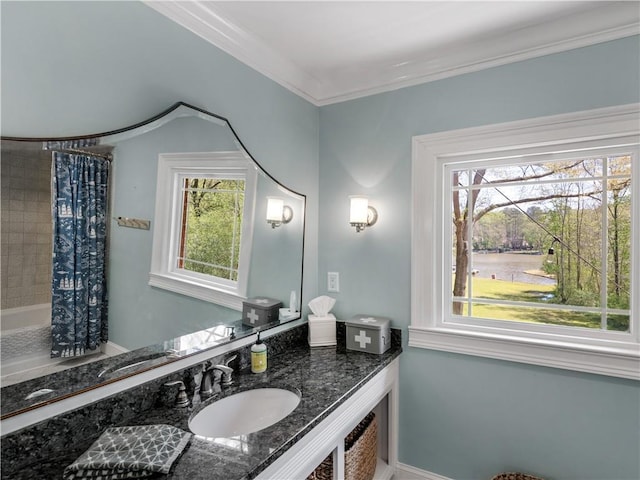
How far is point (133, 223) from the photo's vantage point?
4.02 ft

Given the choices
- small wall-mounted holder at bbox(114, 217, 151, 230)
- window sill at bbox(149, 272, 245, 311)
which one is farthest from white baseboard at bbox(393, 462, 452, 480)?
small wall-mounted holder at bbox(114, 217, 151, 230)

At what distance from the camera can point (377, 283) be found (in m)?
2.08

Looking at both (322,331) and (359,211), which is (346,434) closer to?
(322,331)

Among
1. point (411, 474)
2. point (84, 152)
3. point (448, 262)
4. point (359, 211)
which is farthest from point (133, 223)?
point (411, 474)

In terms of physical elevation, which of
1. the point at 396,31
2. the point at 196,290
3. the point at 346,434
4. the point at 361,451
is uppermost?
the point at 396,31

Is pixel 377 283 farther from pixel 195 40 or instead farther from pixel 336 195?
pixel 195 40

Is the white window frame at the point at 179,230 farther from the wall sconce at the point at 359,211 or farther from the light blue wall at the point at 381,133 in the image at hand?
the wall sconce at the point at 359,211

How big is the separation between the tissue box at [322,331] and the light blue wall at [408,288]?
0.56 ft

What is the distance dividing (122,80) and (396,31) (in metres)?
1.20

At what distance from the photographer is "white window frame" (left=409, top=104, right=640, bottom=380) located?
1536 mm

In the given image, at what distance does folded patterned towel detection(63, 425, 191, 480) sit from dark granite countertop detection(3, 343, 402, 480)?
0.12ft

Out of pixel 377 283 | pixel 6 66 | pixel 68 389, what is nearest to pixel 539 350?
pixel 377 283

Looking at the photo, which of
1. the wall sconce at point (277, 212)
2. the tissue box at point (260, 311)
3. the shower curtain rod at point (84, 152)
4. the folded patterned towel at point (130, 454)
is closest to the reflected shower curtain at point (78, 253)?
the shower curtain rod at point (84, 152)

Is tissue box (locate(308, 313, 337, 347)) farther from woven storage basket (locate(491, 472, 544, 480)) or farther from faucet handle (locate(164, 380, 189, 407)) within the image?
woven storage basket (locate(491, 472, 544, 480))
